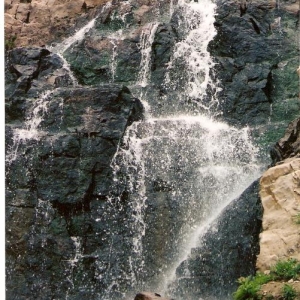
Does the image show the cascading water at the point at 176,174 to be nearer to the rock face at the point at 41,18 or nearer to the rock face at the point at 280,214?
the rock face at the point at 280,214

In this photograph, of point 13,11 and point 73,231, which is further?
point 13,11

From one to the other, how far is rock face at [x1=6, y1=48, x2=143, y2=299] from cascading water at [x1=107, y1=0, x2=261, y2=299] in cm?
41

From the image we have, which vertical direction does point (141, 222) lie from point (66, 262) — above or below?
above

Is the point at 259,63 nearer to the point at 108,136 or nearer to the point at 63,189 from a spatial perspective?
the point at 108,136

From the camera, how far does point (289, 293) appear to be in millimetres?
6020

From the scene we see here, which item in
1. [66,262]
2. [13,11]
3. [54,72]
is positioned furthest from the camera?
[13,11]

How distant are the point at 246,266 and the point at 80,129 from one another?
16.5ft

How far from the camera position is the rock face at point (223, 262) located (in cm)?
921

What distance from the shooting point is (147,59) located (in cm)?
1521

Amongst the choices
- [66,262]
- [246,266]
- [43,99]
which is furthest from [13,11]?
[246,266]

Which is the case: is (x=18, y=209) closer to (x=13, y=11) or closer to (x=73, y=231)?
(x=73, y=231)

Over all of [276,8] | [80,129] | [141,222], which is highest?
[276,8]

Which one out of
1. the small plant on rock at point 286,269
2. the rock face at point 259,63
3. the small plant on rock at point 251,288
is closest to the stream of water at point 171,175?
the rock face at point 259,63

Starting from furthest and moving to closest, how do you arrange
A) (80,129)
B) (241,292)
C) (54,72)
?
(54,72) → (80,129) → (241,292)
